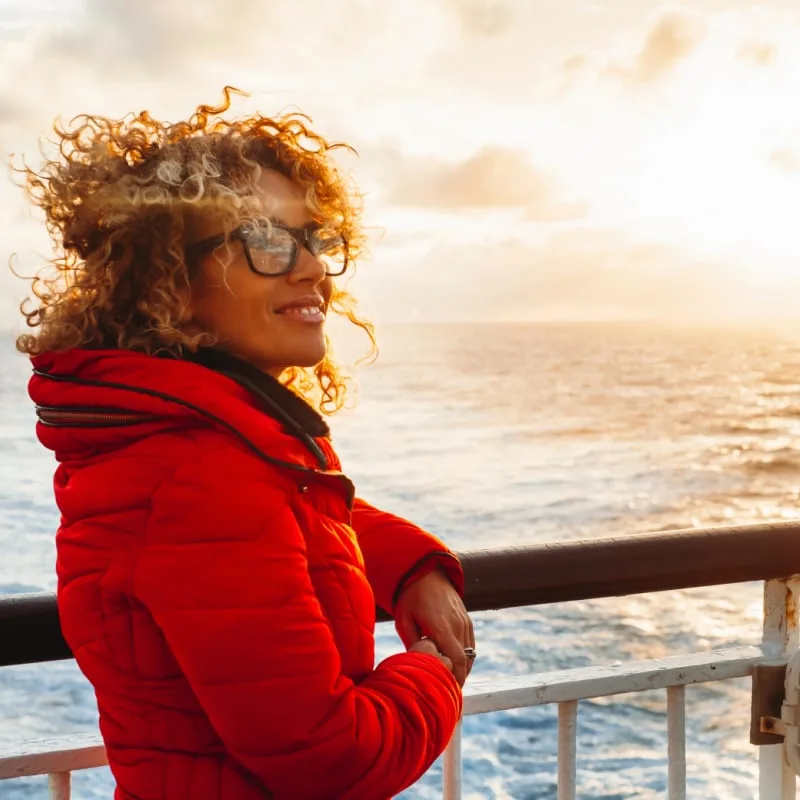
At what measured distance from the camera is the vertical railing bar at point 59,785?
1.40 m

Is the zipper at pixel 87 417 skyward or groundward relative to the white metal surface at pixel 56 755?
skyward

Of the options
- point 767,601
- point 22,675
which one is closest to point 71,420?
point 767,601

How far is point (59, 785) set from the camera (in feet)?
4.62

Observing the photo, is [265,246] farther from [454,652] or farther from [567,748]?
[567,748]

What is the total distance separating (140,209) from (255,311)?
0.63 ft

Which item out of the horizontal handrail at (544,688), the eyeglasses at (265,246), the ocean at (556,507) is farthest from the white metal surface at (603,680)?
the eyeglasses at (265,246)

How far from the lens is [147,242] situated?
1.28 meters

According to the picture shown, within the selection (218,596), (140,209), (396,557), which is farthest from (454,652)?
(140,209)

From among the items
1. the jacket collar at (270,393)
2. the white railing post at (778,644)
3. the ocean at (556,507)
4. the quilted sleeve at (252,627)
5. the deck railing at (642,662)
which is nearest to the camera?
the quilted sleeve at (252,627)

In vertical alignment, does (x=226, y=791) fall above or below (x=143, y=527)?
below

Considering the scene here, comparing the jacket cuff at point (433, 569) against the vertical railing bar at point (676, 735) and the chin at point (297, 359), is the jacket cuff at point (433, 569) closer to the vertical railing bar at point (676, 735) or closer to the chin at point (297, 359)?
the chin at point (297, 359)

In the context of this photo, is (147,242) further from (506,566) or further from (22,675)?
(22,675)

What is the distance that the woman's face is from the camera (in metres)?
1.29

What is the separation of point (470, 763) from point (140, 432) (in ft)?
23.0
